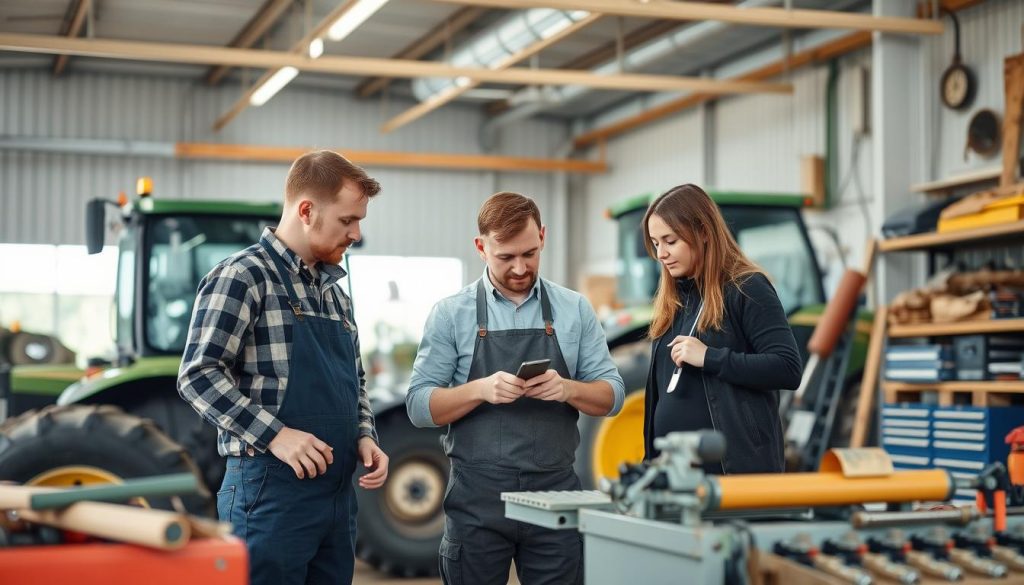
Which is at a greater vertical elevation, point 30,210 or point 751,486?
point 30,210

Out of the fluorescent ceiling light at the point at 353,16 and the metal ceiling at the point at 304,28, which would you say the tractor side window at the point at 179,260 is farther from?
the metal ceiling at the point at 304,28

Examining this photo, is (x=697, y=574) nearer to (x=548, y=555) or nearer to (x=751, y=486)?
(x=751, y=486)

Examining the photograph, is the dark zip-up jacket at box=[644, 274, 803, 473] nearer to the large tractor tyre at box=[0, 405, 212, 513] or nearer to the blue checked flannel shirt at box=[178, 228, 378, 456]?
the blue checked flannel shirt at box=[178, 228, 378, 456]

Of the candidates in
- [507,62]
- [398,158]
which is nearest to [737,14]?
[507,62]

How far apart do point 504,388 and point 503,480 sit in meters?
0.22

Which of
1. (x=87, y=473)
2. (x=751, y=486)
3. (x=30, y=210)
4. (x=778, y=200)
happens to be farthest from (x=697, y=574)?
(x=30, y=210)

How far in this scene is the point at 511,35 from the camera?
8211 millimetres

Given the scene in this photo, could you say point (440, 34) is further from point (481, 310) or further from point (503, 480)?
point (503, 480)

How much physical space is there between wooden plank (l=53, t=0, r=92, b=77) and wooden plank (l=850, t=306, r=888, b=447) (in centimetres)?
533

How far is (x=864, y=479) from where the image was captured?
5.95 feet

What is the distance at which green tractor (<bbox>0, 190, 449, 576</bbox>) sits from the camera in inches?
194

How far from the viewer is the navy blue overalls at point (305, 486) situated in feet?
7.08

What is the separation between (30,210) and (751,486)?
33.4 feet

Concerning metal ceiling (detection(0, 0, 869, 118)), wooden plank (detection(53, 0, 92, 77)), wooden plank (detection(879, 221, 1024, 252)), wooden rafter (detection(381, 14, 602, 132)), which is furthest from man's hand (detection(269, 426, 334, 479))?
metal ceiling (detection(0, 0, 869, 118))
